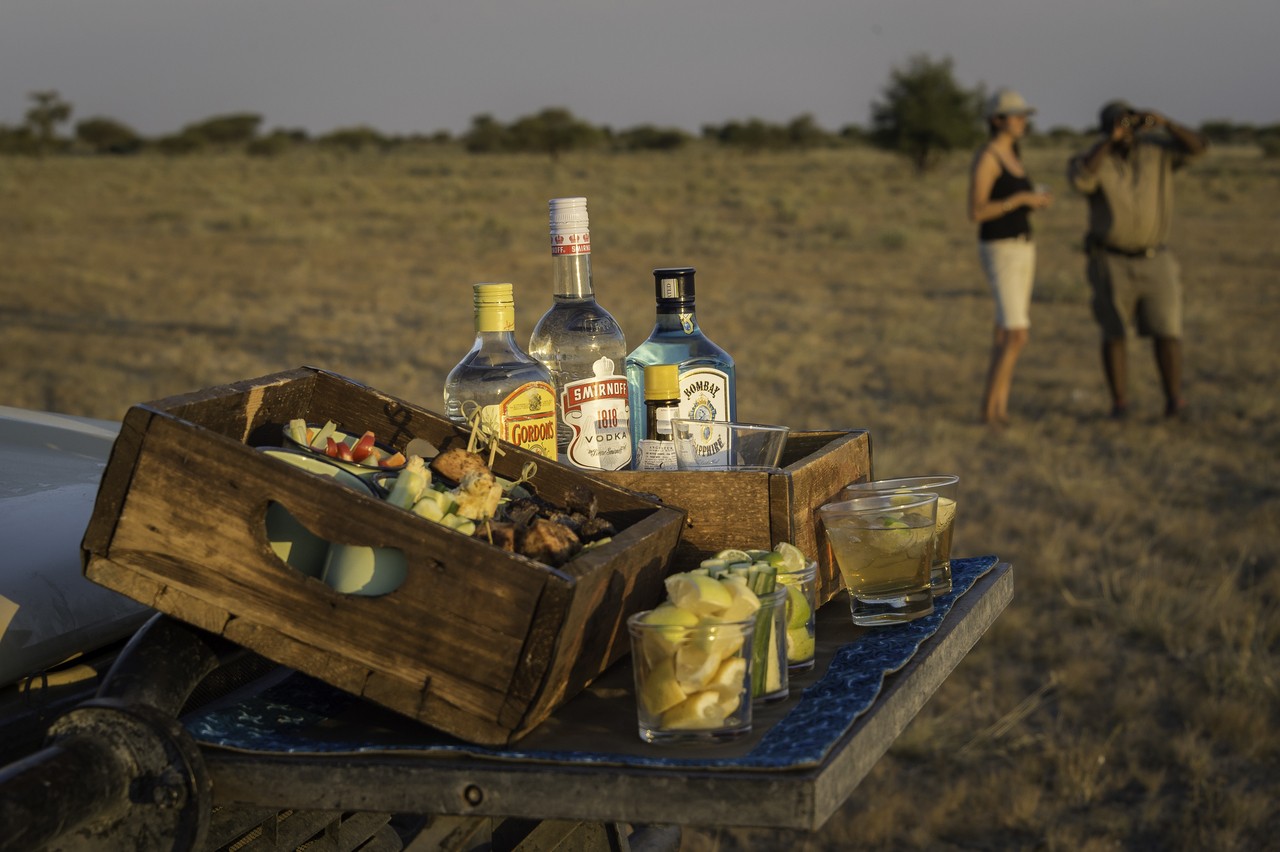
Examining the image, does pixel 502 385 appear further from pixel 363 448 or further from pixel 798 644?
pixel 798 644

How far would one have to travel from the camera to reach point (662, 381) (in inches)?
73.5

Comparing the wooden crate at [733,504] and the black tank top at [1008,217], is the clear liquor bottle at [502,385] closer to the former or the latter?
the wooden crate at [733,504]

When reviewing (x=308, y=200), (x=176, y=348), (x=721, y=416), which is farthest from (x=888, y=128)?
(x=721, y=416)

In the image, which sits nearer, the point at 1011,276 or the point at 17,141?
the point at 1011,276

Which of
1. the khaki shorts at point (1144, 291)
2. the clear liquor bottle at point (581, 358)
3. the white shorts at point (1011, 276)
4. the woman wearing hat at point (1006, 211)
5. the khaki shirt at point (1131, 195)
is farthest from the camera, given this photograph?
the khaki shorts at point (1144, 291)

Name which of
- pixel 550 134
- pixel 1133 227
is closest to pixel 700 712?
pixel 1133 227

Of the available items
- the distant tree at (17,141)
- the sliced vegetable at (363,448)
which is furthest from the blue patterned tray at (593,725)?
the distant tree at (17,141)

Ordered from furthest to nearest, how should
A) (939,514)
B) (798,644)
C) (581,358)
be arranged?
(581,358)
(939,514)
(798,644)

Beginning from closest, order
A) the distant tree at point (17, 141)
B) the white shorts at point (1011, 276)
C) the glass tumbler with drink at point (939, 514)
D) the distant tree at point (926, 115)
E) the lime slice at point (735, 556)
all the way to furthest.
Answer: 1. the lime slice at point (735, 556)
2. the glass tumbler with drink at point (939, 514)
3. the white shorts at point (1011, 276)
4. the distant tree at point (926, 115)
5. the distant tree at point (17, 141)

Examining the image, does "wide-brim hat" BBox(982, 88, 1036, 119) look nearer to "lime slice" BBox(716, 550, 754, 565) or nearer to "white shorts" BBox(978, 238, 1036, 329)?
"white shorts" BBox(978, 238, 1036, 329)

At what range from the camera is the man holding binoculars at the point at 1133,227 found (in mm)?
8008

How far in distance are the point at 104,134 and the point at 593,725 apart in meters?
68.5

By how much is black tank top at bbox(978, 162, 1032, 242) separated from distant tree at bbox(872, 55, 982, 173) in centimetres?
3217

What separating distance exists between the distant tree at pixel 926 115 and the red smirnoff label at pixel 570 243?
3857 centimetres
